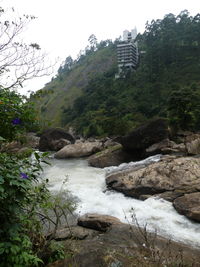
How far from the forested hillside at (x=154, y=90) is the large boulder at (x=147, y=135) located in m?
5.47

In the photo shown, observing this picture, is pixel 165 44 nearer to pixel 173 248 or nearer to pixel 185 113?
pixel 185 113

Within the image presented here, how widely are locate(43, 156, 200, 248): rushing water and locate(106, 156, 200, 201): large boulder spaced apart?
48 cm

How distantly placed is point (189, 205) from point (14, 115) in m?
5.73

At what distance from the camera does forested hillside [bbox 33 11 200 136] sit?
72.4ft

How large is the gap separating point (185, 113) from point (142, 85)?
2720cm

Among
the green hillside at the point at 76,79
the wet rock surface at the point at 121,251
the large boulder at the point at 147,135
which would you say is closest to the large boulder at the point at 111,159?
the large boulder at the point at 147,135

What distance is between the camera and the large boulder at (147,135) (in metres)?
16.2

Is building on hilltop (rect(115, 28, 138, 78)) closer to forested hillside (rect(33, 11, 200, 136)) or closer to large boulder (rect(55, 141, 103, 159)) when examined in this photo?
forested hillside (rect(33, 11, 200, 136))

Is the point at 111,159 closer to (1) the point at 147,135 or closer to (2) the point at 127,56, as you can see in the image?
(1) the point at 147,135

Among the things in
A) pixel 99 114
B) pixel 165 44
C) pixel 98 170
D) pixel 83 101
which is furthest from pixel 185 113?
pixel 83 101

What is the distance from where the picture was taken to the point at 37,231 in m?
3.48

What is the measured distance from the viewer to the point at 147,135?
16.2m

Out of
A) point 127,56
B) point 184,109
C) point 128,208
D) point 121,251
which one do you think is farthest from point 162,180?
point 127,56

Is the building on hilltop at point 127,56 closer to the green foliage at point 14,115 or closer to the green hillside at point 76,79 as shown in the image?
the green hillside at point 76,79
